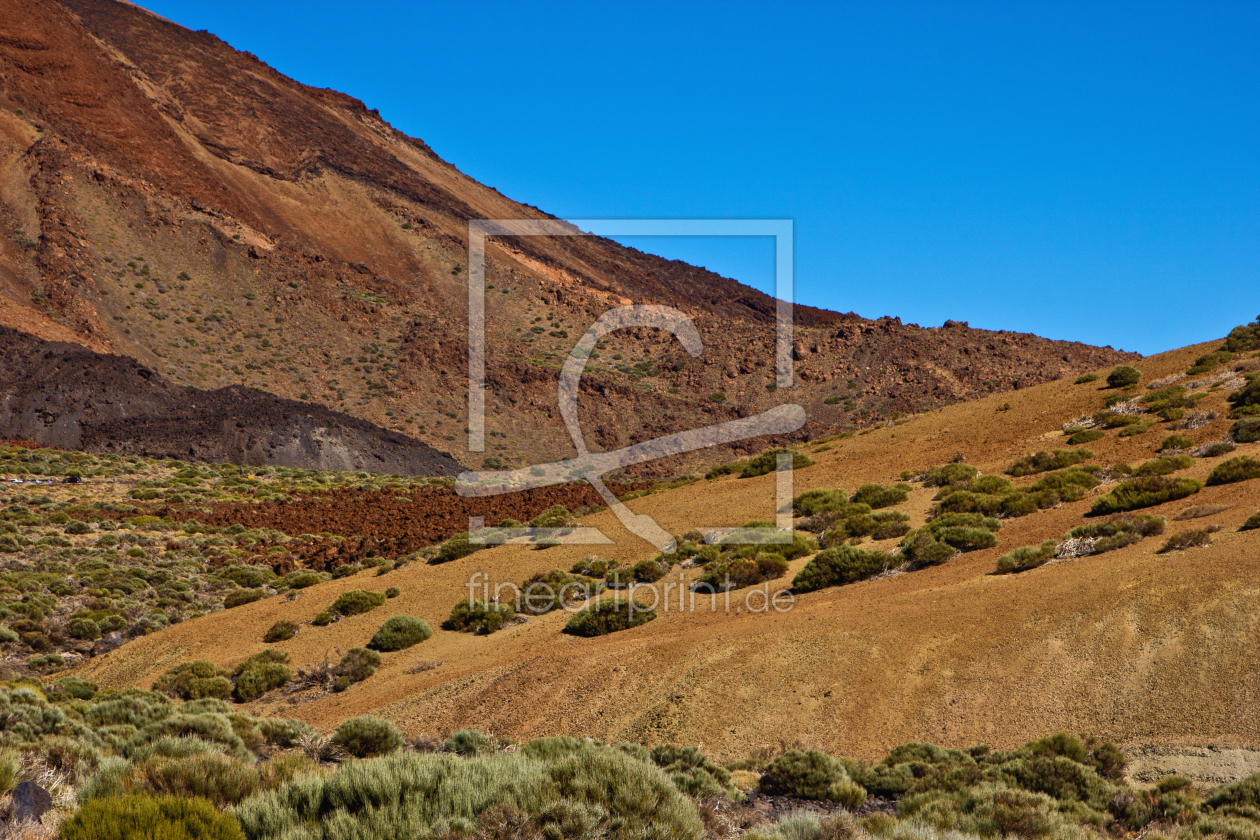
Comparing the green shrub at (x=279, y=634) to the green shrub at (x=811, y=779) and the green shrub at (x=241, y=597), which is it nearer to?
the green shrub at (x=241, y=597)

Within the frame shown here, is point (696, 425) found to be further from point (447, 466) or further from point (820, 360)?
point (447, 466)

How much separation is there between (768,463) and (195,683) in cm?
1999

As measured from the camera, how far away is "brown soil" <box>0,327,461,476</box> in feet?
169

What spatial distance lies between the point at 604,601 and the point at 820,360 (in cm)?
6690

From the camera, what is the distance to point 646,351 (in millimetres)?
88562

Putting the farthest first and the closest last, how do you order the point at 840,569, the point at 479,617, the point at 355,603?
the point at 355,603 → the point at 479,617 → the point at 840,569

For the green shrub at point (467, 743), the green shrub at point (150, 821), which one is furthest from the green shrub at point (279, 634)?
the green shrub at point (150, 821)

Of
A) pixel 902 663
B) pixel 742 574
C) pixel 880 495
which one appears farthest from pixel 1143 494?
pixel 742 574

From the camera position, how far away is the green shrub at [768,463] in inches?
1205

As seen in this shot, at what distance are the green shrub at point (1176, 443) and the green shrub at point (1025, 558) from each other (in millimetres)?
7848

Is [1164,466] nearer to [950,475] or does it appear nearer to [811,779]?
[950,475]

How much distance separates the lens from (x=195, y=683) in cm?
1688

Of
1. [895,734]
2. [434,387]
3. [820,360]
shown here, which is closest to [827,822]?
[895,734]

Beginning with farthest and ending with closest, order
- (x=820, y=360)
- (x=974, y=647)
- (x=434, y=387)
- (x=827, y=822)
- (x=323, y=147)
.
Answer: (x=323, y=147) < (x=820, y=360) < (x=434, y=387) < (x=974, y=647) < (x=827, y=822)
